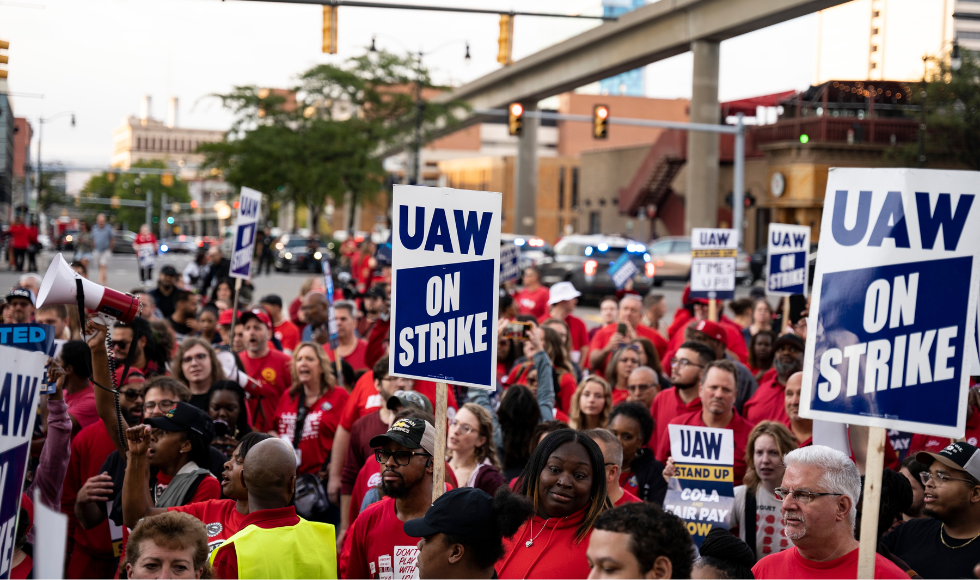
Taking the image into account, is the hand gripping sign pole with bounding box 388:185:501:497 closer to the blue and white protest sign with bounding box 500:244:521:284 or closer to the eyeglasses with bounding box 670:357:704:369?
the eyeglasses with bounding box 670:357:704:369

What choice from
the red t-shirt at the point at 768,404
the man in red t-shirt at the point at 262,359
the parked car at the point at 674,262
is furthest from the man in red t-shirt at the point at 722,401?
the parked car at the point at 674,262

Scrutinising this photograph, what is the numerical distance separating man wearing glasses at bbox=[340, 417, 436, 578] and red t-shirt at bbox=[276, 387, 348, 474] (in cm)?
265

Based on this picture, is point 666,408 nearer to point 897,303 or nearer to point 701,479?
point 701,479

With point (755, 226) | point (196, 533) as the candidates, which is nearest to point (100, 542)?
point (196, 533)

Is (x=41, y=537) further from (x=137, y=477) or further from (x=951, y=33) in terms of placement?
(x=951, y=33)

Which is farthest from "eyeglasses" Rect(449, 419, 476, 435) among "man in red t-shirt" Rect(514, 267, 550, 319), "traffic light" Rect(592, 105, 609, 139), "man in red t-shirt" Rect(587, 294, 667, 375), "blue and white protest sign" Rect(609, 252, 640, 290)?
"traffic light" Rect(592, 105, 609, 139)

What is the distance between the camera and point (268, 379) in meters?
8.55

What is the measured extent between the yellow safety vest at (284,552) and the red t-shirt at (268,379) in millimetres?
3711

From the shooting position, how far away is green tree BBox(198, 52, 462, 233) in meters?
44.9

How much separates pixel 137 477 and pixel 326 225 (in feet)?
307

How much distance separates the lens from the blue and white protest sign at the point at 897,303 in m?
3.62

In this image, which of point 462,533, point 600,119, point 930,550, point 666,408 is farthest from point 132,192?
point 462,533

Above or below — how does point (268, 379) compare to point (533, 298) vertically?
below

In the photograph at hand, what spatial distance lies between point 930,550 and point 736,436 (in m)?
1.89
